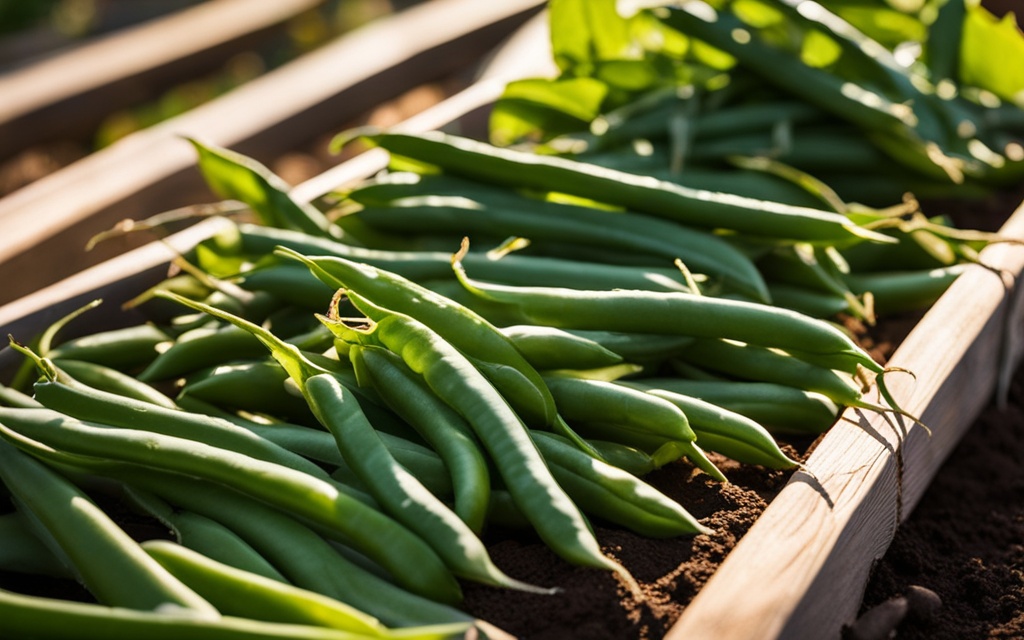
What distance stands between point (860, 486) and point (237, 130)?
2001mm

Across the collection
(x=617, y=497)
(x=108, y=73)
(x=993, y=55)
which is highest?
(x=108, y=73)

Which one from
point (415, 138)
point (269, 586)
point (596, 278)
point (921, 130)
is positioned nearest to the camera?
point (269, 586)

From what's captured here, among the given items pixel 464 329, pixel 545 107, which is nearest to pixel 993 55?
pixel 545 107

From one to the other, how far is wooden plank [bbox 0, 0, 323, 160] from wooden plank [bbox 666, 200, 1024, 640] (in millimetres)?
2836

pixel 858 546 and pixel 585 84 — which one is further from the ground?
pixel 585 84

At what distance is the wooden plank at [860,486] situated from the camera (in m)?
0.94

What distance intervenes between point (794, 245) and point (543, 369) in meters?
0.55

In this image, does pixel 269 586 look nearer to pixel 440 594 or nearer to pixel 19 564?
pixel 440 594

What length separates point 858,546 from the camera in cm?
113

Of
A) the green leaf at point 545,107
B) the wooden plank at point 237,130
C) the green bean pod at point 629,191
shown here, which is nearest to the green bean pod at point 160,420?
the green bean pod at point 629,191

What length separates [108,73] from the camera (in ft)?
11.0

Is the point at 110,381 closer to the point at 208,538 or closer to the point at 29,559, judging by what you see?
the point at 29,559

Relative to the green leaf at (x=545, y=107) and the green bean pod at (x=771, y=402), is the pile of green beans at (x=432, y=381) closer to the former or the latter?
the green bean pod at (x=771, y=402)

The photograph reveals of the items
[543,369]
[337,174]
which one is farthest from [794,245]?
[337,174]
